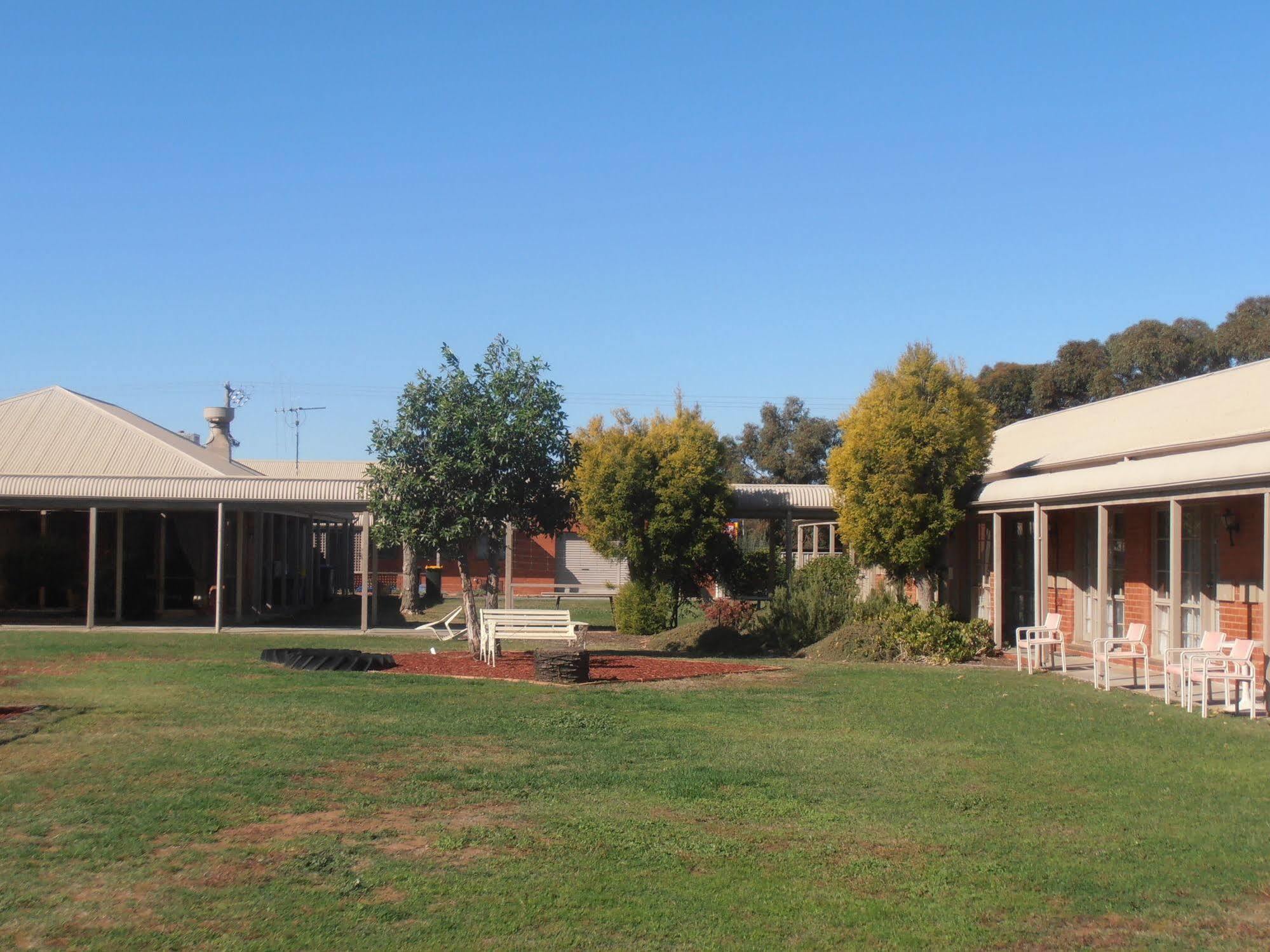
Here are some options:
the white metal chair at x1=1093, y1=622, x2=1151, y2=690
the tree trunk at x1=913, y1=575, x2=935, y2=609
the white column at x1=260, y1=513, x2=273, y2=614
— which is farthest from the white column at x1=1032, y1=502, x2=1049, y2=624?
the white column at x1=260, y1=513, x2=273, y2=614

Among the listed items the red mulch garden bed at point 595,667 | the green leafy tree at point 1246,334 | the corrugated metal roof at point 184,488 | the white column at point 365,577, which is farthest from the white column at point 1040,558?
the green leafy tree at point 1246,334

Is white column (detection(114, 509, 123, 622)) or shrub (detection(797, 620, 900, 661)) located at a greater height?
white column (detection(114, 509, 123, 622))

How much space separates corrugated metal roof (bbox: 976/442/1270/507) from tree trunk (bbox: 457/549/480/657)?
26.3 ft

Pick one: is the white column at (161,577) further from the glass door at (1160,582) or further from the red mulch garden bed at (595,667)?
the glass door at (1160,582)

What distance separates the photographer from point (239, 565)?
1092 inches

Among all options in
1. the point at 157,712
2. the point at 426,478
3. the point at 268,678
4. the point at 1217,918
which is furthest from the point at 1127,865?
the point at 426,478

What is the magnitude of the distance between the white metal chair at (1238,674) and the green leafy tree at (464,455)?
9.02 meters

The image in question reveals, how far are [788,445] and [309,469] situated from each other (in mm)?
21088

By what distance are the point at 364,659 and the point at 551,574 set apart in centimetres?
3006

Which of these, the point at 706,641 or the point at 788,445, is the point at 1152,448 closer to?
the point at 706,641

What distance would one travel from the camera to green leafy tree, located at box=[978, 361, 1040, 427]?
158 feet

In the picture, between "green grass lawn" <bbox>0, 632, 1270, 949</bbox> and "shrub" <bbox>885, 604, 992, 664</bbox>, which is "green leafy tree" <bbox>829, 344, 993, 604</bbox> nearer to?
"shrub" <bbox>885, 604, 992, 664</bbox>

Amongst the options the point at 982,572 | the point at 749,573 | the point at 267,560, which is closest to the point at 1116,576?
the point at 982,572

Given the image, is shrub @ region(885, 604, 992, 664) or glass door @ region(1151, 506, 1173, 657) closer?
glass door @ region(1151, 506, 1173, 657)
